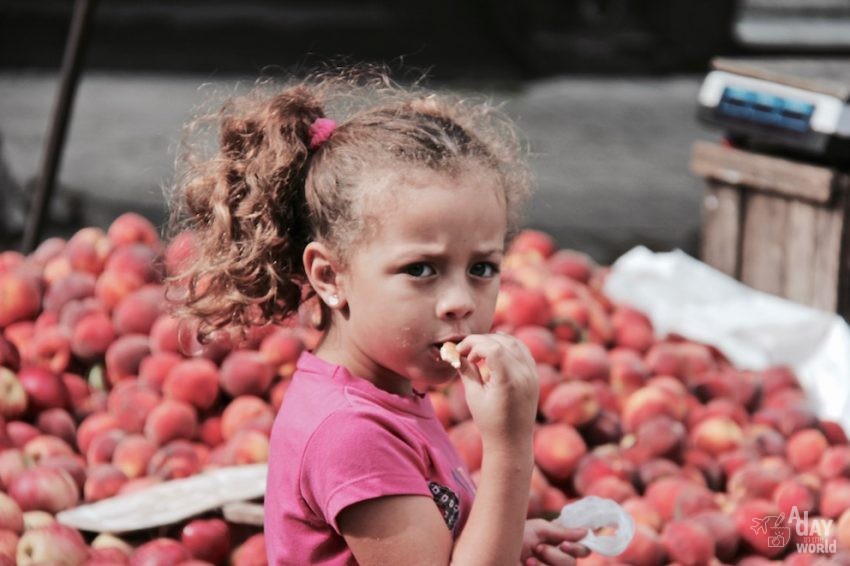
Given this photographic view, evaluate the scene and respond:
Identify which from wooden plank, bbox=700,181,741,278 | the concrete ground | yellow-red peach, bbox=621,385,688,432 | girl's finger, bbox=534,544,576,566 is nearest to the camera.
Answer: girl's finger, bbox=534,544,576,566

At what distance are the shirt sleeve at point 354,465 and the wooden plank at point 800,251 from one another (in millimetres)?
2169

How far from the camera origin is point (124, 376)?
2.92 metres

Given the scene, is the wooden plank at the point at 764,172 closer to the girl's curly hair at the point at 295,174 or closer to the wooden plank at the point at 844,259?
the wooden plank at the point at 844,259

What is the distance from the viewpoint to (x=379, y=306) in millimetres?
1527

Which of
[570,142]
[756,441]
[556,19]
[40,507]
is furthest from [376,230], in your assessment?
[556,19]

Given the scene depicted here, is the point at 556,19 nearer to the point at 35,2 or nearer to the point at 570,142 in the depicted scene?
the point at 570,142

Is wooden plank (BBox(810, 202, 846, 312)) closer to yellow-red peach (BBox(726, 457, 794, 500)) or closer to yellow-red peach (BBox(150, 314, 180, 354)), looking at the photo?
yellow-red peach (BBox(726, 457, 794, 500))

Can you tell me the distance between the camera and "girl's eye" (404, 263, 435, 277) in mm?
1511

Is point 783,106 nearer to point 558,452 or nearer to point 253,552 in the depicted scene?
point 558,452

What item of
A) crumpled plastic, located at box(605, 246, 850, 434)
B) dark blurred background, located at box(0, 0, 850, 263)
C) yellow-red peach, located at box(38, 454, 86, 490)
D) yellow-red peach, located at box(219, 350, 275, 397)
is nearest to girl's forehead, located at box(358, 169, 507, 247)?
yellow-red peach, located at box(38, 454, 86, 490)

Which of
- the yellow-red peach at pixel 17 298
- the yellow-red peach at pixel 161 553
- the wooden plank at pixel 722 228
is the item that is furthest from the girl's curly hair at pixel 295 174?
the wooden plank at pixel 722 228

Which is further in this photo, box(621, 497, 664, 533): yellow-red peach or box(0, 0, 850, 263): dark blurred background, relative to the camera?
box(0, 0, 850, 263): dark blurred background

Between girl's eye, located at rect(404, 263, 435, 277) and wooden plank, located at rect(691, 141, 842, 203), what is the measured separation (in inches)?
81.1

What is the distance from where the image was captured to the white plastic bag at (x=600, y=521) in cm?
171
